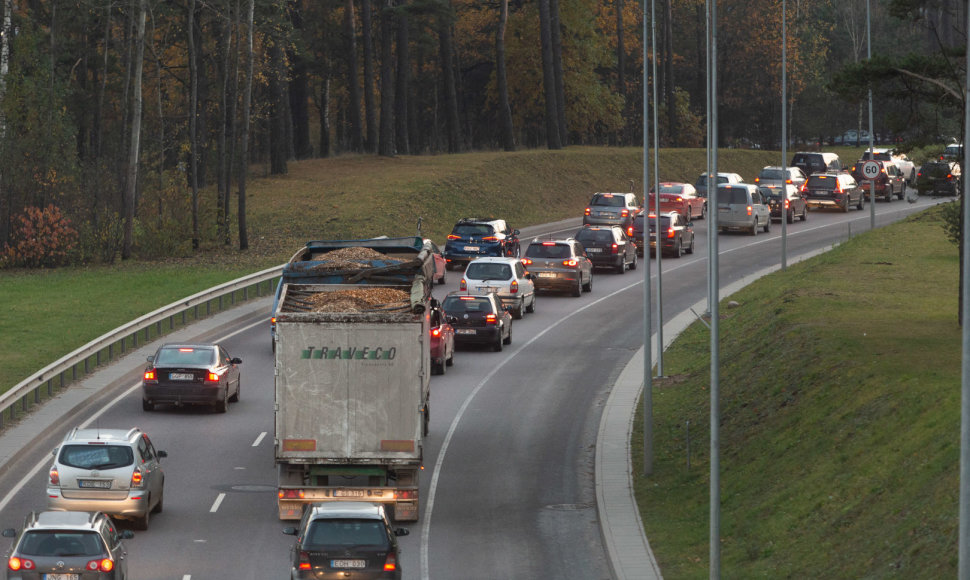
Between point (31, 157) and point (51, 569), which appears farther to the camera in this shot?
point (31, 157)

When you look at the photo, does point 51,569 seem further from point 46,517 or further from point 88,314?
point 88,314

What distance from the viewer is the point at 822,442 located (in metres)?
23.3

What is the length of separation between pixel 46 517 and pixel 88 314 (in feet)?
81.1

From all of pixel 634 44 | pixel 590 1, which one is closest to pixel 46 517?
pixel 590 1

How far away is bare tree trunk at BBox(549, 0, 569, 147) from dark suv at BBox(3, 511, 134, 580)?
68.5 metres

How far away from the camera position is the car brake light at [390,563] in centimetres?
1739

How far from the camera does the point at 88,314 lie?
135 ft

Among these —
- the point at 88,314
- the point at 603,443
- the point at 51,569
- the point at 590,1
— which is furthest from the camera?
the point at 590,1

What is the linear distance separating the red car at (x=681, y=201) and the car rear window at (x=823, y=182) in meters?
6.40

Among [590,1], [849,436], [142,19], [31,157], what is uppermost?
[590,1]

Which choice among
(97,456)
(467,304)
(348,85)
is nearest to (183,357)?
(97,456)

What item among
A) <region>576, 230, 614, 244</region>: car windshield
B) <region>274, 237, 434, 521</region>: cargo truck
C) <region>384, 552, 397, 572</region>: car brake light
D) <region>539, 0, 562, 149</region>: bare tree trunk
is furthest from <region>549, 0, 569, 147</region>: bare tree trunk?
<region>384, 552, 397, 572</region>: car brake light

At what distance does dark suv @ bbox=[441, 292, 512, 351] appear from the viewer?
124 ft

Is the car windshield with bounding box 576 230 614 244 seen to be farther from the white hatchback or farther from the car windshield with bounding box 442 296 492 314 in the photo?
the car windshield with bounding box 442 296 492 314
